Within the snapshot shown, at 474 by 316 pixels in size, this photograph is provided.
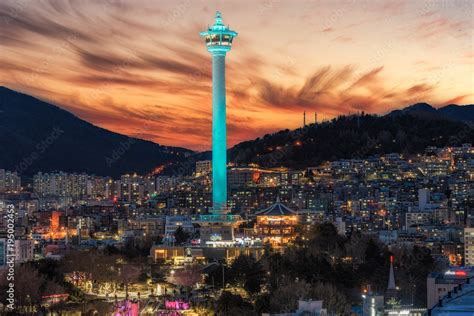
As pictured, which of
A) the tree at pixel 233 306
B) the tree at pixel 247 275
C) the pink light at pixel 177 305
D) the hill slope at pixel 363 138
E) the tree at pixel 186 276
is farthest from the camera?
the hill slope at pixel 363 138

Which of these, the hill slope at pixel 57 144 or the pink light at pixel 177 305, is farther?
the hill slope at pixel 57 144

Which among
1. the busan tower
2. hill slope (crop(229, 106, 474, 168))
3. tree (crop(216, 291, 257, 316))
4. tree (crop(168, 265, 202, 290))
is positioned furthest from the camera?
hill slope (crop(229, 106, 474, 168))

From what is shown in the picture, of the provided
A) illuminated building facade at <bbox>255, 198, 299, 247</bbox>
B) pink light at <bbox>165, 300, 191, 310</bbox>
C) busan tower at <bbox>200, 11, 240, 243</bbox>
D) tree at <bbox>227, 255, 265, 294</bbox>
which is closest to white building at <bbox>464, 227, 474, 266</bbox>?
illuminated building facade at <bbox>255, 198, 299, 247</bbox>

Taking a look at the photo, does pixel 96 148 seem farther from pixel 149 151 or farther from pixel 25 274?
pixel 25 274

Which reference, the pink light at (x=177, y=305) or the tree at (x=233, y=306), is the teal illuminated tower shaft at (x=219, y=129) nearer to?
the pink light at (x=177, y=305)

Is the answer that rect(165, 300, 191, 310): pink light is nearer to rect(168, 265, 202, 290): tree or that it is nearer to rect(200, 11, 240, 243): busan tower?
rect(168, 265, 202, 290): tree

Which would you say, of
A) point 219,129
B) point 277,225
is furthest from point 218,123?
point 277,225

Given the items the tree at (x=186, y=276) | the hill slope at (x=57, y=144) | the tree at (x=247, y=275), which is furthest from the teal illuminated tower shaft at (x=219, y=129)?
the hill slope at (x=57, y=144)

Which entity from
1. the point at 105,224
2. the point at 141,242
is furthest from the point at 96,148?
the point at 141,242
